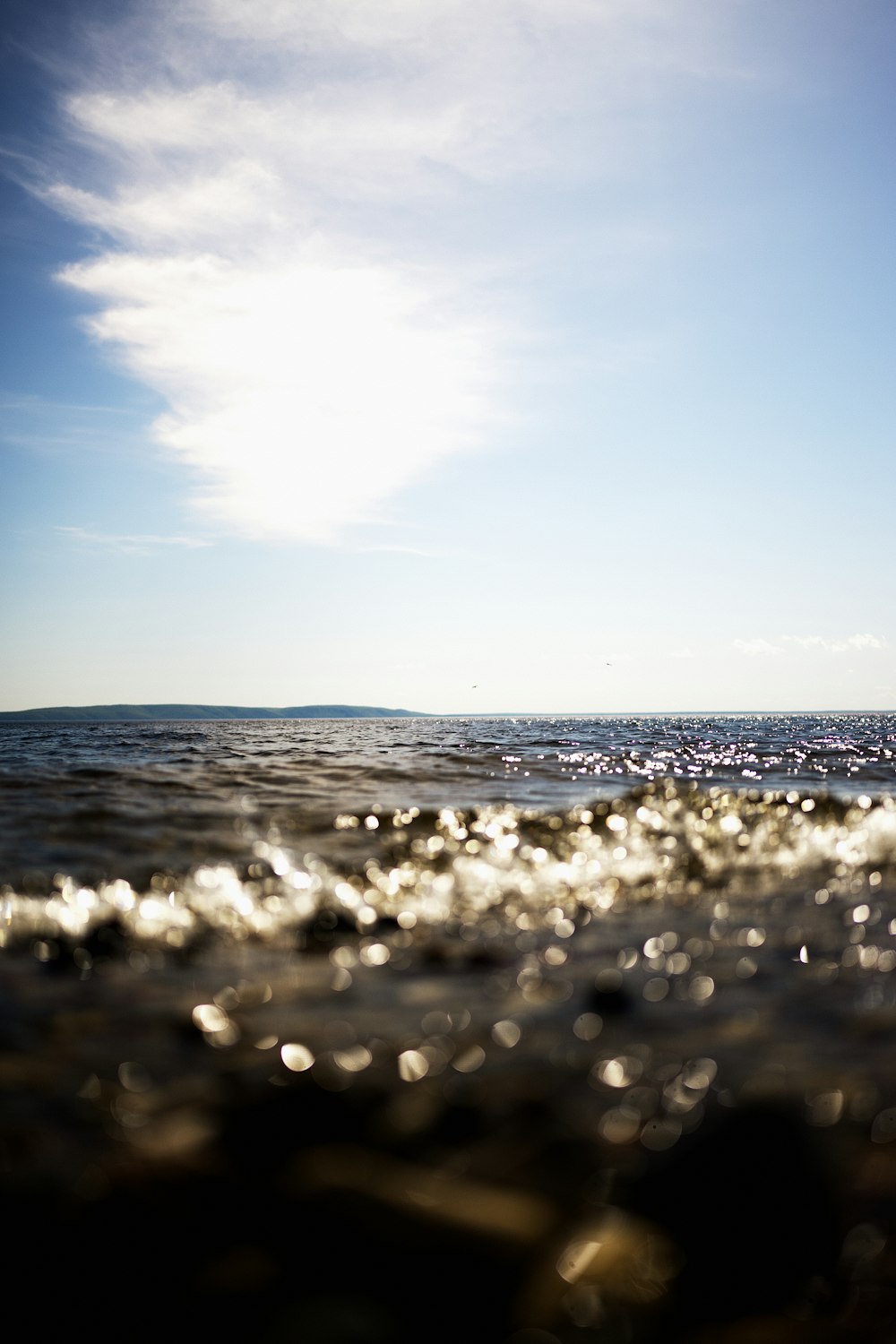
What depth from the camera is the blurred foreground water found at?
190 cm

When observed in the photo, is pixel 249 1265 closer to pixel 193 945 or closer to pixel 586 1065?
pixel 586 1065

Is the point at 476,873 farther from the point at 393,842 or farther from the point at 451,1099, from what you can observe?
the point at 451,1099

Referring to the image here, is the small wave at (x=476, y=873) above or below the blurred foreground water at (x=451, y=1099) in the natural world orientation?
below

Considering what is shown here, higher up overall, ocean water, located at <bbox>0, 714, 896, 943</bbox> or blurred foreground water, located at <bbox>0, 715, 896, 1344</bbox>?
blurred foreground water, located at <bbox>0, 715, 896, 1344</bbox>

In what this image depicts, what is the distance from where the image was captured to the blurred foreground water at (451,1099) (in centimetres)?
190

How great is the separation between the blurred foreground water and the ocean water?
0.26ft

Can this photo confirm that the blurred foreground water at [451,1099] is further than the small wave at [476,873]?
No

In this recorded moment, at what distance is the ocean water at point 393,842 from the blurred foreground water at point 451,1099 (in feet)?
0.26

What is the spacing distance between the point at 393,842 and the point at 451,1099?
5.31 meters

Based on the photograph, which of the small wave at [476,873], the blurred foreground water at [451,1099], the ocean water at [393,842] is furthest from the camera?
the ocean water at [393,842]

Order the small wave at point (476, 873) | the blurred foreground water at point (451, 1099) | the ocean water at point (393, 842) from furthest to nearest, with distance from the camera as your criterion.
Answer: the ocean water at point (393, 842), the small wave at point (476, 873), the blurred foreground water at point (451, 1099)

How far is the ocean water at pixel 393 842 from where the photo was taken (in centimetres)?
555

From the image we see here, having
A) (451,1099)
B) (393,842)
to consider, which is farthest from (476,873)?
(451,1099)

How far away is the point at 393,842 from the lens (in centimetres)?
809
